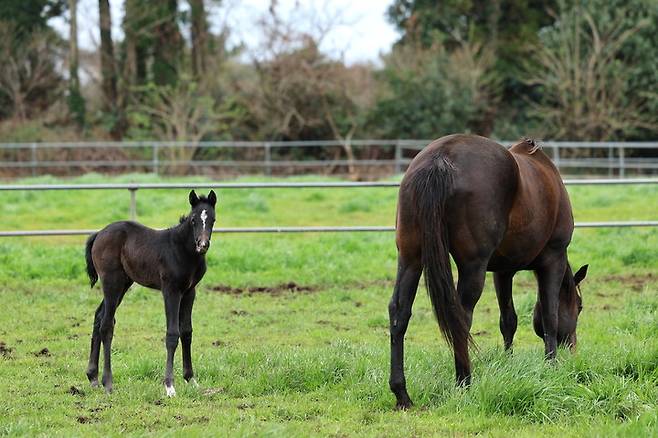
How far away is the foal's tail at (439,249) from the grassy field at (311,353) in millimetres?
357

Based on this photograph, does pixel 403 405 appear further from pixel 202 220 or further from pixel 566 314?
pixel 566 314

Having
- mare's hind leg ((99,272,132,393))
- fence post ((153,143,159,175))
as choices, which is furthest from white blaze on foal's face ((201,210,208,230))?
fence post ((153,143,159,175))

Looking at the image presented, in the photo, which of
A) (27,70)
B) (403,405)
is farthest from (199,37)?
(403,405)

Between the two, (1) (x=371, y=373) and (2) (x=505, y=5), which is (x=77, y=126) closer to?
(2) (x=505, y=5)

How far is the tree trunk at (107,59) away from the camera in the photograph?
30.9 metres

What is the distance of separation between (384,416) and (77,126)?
92.9ft

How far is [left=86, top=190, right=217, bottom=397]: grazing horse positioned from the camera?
5.76m

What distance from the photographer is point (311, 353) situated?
626 cm

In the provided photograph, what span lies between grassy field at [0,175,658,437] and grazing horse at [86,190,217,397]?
0.28 metres

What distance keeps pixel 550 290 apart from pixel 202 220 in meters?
2.56

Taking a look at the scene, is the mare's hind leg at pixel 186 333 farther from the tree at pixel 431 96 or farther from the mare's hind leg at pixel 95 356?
the tree at pixel 431 96

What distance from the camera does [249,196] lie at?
55.9 ft

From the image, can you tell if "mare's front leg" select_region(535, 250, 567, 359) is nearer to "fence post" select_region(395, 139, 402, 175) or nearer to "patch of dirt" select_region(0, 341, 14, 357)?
"patch of dirt" select_region(0, 341, 14, 357)

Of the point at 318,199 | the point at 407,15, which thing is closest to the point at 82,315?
the point at 318,199
